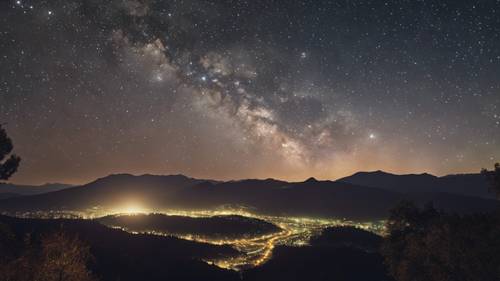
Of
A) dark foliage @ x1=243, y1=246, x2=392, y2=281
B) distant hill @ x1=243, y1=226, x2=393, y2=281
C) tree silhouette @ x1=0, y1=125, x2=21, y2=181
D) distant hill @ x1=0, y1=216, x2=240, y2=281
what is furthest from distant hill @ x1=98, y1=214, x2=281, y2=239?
tree silhouette @ x1=0, y1=125, x2=21, y2=181

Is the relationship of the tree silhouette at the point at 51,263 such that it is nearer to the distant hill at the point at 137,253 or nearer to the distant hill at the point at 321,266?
the distant hill at the point at 137,253

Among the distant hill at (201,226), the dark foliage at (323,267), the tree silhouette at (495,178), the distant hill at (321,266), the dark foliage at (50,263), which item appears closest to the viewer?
the dark foliage at (50,263)

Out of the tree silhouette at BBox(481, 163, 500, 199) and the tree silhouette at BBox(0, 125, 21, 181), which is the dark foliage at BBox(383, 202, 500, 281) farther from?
the tree silhouette at BBox(0, 125, 21, 181)

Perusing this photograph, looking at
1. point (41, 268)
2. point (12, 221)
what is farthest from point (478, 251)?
point (12, 221)

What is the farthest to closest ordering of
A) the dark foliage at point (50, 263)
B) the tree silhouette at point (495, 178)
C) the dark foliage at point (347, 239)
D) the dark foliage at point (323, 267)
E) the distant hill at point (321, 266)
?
the dark foliage at point (347, 239) → the distant hill at point (321, 266) → the dark foliage at point (323, 267) → the tree silhouette at point (495, 178) → the dark foliage at point (50, 263)

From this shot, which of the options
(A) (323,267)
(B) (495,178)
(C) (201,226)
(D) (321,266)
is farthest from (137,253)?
(B) (495,178)

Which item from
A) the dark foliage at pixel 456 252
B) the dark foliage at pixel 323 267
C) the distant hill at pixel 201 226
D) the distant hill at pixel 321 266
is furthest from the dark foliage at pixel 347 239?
the dark foliage at pixel 456 252

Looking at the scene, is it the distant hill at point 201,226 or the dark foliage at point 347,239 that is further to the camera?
the distant hill at point 201,226
